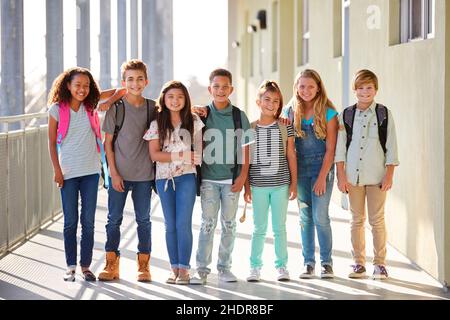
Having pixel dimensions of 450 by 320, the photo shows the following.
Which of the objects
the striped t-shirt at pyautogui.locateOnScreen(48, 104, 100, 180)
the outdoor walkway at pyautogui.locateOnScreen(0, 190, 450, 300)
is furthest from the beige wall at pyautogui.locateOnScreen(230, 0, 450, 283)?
the striped t-shirt at pyautogui.locateOnScreen(48, 104, 100, 180)

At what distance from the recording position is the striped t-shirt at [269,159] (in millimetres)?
5527

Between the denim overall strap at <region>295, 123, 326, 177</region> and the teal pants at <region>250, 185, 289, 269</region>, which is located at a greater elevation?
the denim overall strap at <region>295, 123, 326, 177</region>

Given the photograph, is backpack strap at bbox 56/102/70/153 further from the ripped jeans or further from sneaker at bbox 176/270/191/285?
sneaker at bbox 176/270/191/285

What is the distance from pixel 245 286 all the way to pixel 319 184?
0.73 metres

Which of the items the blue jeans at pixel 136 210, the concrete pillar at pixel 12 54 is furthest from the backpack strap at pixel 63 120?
the concrete pillar at pixel 12 54

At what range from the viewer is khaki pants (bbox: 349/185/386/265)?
5656 millimetres

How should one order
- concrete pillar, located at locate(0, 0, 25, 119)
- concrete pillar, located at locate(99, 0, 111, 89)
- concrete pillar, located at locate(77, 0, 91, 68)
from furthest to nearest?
concrete pillar, located at locate(99, 0, 111, 89)
concrete pillar, located at locate(77, 0, 91, 68)
concrete pillar, located at locate(0, 0, 25, 119)

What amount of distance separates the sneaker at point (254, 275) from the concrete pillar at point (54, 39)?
14.4 feet

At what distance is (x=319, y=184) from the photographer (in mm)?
5559

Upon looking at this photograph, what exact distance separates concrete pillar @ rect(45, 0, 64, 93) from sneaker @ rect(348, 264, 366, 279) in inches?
181
